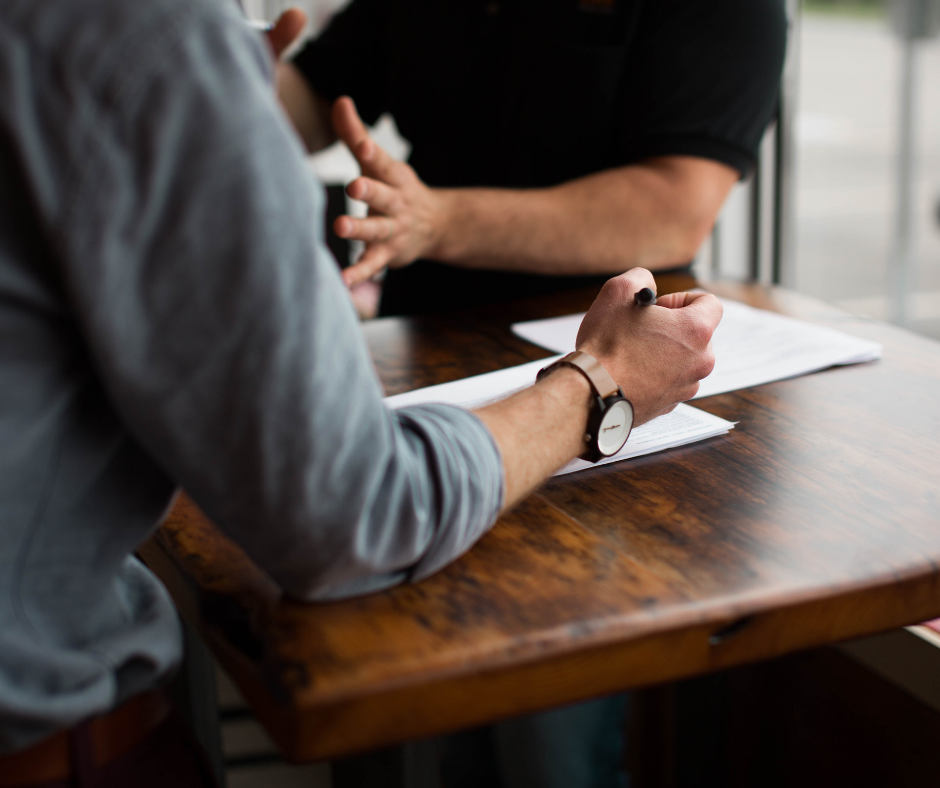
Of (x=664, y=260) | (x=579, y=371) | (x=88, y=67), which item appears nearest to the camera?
(x=88, y=67)

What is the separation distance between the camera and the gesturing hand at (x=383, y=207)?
1.12 meters

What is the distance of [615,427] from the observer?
0.71 metres

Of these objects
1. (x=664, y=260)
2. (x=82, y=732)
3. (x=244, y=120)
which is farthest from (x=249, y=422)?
(x=664, y=260)

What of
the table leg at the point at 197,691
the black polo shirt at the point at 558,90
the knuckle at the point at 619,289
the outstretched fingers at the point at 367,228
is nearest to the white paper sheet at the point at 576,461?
the knuckle at the point at 619,289

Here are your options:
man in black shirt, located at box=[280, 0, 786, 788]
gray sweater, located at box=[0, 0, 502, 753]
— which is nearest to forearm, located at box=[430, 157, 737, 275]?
man in black shirt, located at box=[280, 0, 786, 788]

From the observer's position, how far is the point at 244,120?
17.7 inches

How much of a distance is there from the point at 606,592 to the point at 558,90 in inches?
41.2

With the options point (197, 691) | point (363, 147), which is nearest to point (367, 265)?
point (363, 147)

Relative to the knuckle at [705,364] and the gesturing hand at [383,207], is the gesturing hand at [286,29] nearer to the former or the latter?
the gesturing hand at [383,207]

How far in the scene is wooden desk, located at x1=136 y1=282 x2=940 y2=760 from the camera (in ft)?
1.66

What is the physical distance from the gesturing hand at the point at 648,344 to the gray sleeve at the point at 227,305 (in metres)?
0.27

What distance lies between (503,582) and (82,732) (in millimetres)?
304

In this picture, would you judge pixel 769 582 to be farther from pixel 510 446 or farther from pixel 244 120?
pixel 244 120

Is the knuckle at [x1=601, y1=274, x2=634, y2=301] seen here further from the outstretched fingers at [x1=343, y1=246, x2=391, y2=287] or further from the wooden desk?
the outstretched fingers at [x1=343, y1=246, x2=391, y2=287]
